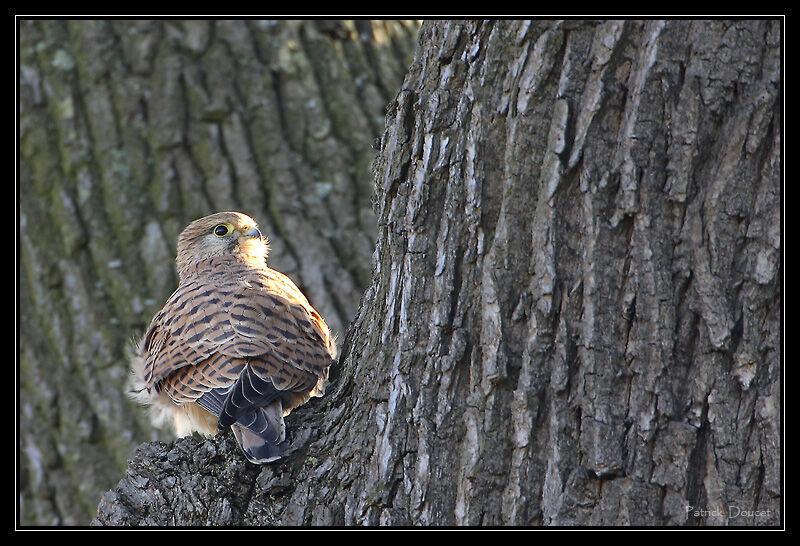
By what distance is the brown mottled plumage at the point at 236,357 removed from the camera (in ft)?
9.05

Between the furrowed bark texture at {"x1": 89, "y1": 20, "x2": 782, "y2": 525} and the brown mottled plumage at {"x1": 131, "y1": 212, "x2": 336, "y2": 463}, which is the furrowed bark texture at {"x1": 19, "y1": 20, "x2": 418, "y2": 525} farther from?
the furrowed bark texture at {"x1": 89, "y1": 20, "x2": 782, "y2": 525}

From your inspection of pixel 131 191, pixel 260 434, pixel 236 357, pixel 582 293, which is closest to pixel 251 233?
pixel 131 191

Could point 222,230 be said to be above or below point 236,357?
above

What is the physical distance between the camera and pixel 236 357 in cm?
298

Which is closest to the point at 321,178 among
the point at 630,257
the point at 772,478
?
the point at 630,257

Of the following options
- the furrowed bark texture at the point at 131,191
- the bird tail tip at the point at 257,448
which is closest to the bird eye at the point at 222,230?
the furrowed bark texture at the point at 131,191

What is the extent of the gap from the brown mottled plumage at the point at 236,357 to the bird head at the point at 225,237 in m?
0.21

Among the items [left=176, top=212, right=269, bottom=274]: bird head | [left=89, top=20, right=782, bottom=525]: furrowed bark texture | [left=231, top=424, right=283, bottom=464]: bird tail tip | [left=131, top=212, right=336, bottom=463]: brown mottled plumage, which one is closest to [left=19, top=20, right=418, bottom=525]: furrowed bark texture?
[left=176, top=212, right=269, bottom=274]: bird head

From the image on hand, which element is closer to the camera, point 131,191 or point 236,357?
point 236,357

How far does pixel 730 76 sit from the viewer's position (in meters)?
2.08

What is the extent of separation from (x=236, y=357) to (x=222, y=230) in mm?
1276

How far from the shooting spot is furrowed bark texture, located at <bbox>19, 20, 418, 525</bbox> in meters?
4.52

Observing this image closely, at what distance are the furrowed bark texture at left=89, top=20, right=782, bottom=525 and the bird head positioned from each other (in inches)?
73.5

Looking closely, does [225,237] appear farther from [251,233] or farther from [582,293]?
[582,293]
